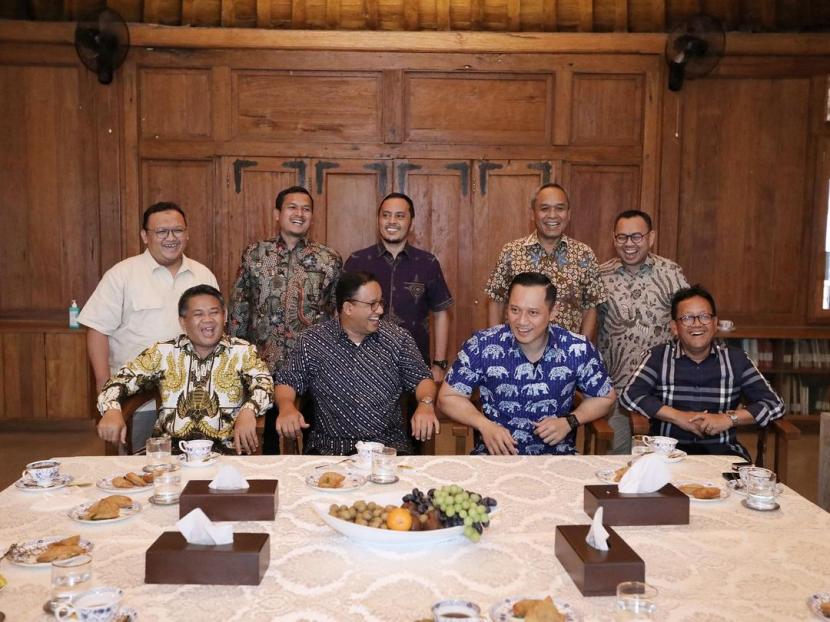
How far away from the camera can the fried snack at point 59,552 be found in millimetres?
1680

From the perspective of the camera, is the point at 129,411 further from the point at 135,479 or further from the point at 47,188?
the point at 47,188

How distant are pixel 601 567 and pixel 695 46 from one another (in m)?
4.87

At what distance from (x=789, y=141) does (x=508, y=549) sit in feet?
17.1

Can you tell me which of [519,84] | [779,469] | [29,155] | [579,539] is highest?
[519,84]

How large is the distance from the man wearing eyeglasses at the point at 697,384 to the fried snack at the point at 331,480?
151 cm

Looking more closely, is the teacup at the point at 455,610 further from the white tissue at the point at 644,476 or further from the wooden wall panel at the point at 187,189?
the wooden wall panel at the point at 187,189

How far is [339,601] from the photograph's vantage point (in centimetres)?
156

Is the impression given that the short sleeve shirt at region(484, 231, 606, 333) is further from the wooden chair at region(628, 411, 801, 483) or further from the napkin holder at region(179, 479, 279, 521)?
the napkin holder at region(179, 479, 279, 521)

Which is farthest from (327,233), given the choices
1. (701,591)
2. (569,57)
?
(701,591)

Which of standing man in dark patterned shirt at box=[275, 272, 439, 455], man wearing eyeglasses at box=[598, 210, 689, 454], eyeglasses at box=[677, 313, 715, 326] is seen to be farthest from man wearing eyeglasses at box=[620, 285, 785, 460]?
standing man in dark patterned shirt at box=[275, 272, 439, 455]

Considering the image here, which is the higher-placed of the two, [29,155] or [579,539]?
[29,155]

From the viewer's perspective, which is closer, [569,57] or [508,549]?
[508,549]

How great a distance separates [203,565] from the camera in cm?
162

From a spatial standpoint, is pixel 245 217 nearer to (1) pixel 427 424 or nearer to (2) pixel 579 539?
(1) pixel 427 424
